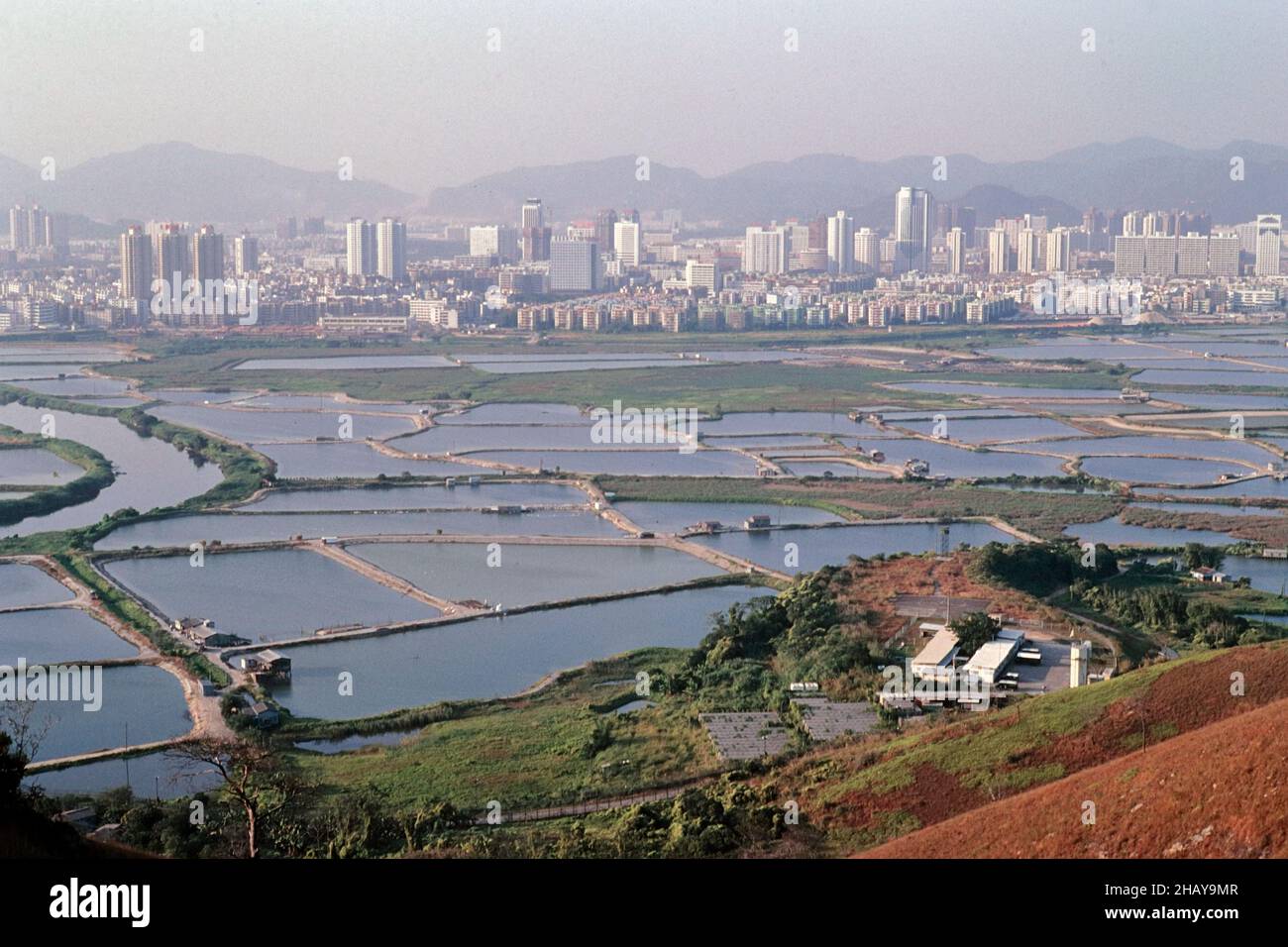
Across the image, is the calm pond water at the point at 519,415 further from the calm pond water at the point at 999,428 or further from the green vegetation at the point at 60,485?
the green vegetation at the point at 60,485

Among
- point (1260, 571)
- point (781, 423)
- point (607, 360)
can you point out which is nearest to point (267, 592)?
point (1260, 571)

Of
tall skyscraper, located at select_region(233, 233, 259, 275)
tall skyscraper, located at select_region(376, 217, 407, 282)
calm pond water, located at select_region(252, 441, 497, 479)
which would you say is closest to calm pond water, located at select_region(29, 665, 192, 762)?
calm pond water, located at select_region(252, 441, 497, 479)

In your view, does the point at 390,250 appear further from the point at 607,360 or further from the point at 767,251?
the point at 607,360

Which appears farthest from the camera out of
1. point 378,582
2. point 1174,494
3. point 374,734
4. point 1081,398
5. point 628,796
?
point 1081,398
